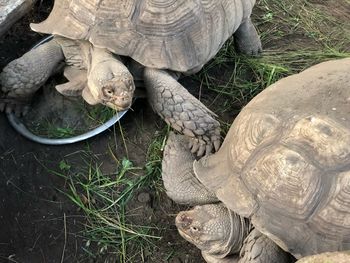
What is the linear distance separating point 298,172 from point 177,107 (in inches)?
37.3

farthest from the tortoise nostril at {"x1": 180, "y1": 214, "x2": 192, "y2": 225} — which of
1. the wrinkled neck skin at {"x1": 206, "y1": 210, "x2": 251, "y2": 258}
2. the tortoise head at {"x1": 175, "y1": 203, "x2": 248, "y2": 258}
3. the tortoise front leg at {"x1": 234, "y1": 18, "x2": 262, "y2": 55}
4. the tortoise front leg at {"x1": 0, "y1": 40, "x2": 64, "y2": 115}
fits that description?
the tortoise front leg at {"x1": 234, "y1": 18, "x2": 262, "y2": 55}

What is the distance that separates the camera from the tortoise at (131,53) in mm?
3250

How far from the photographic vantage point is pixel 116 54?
10.9ft

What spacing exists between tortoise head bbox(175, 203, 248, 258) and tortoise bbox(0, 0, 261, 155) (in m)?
0.61

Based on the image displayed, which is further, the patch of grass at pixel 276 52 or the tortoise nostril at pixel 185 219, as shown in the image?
the patch of grass at pixel 276 52

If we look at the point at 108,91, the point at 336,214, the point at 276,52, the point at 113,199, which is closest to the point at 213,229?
the point at 336,214

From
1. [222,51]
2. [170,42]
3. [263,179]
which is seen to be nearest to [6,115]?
[170,42]

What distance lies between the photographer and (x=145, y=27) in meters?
3.28

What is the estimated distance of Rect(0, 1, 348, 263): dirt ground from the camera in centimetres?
321

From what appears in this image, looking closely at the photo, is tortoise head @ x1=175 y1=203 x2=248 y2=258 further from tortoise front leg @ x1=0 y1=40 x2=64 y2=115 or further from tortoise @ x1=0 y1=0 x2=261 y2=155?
tortoise front leg @ x1=0 y1=40 x2=64 y2=115

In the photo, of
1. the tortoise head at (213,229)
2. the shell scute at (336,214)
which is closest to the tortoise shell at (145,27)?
the tortoise head at (213,229)

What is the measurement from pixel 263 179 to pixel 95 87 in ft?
3.34

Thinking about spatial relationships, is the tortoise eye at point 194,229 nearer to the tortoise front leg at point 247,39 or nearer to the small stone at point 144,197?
the small stone at point 144,197

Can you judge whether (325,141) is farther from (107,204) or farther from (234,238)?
(107,204)
